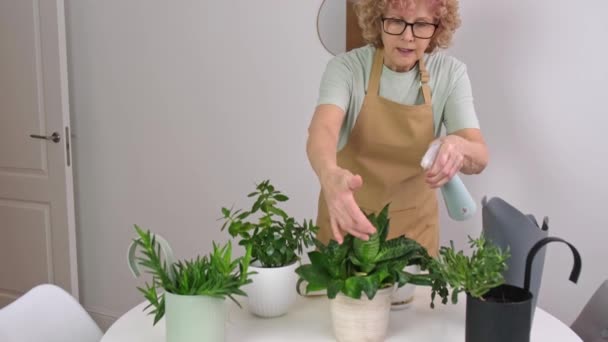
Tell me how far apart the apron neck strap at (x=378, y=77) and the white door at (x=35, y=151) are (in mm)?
1886

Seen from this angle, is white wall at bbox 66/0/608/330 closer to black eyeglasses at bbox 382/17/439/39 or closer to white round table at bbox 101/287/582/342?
black eyeglasses at bbox 382/17/439/39

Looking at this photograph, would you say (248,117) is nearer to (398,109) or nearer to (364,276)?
(398,109)

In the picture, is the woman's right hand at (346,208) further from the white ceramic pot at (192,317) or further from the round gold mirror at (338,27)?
the round gold mirror at (338,27)

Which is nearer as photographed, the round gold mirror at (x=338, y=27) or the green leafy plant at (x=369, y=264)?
the green leafy plant at (x=369, y=264)


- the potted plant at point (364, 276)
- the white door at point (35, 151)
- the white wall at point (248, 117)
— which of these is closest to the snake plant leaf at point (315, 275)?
the potted plant at point (364, 276)

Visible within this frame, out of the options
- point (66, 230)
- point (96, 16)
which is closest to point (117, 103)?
point (96, 16)

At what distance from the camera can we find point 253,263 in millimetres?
1313

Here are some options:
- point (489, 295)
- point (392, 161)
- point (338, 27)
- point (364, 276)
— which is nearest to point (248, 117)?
point (338, 27)

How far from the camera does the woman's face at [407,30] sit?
5.02 feet

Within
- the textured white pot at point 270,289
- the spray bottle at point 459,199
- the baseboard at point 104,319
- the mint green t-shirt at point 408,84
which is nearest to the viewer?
the textured white pot at point 270,289

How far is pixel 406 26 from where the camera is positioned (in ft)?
5.05

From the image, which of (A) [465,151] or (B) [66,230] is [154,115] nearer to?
(B) [66,230]

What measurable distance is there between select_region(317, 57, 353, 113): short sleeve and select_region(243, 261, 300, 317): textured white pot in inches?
19.7

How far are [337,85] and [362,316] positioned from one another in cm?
70
